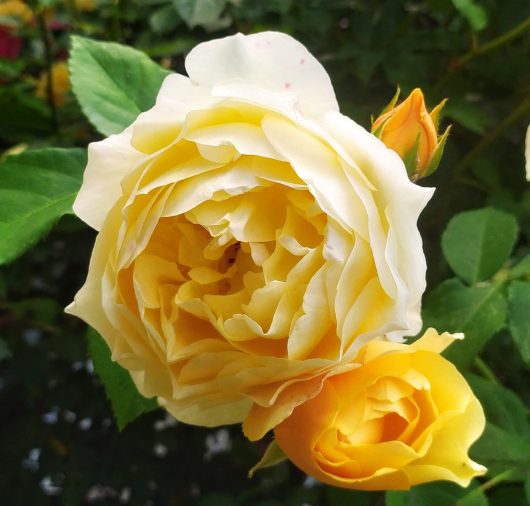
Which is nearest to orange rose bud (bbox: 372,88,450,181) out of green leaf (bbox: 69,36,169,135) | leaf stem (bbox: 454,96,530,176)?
green leaf (bbox: 69,36,169,135)

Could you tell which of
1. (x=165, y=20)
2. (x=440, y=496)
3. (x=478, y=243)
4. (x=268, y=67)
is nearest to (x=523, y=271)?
(x=478, y=243)

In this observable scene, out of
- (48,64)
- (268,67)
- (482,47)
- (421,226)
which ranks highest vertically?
(268,67)

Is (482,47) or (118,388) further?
(482,47)

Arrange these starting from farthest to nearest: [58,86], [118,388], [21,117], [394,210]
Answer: [58,86]
[21,117]
[118,388]
[394,210]

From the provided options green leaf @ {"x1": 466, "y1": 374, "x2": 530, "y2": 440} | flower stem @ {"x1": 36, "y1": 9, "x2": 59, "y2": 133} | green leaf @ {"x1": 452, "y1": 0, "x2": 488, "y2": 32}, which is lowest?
green leaf @ {"x1": 466, "y1": 374, "x2": 530, "y2": 440}

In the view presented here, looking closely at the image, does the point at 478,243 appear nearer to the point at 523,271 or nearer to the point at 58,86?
the point at 523,271

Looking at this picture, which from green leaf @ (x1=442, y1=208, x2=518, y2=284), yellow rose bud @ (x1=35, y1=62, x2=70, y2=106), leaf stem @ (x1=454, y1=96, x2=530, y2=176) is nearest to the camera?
green leaf @ (x1=442, y1=208, x2=518, y2=284)

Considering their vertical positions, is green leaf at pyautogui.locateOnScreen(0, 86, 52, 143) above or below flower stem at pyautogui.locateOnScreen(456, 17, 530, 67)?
below

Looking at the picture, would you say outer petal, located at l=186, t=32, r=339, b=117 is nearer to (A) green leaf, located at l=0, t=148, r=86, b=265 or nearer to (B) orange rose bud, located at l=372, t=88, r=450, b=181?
(B) orange rose bud, located at l=372, t=88, r=450, b=181
